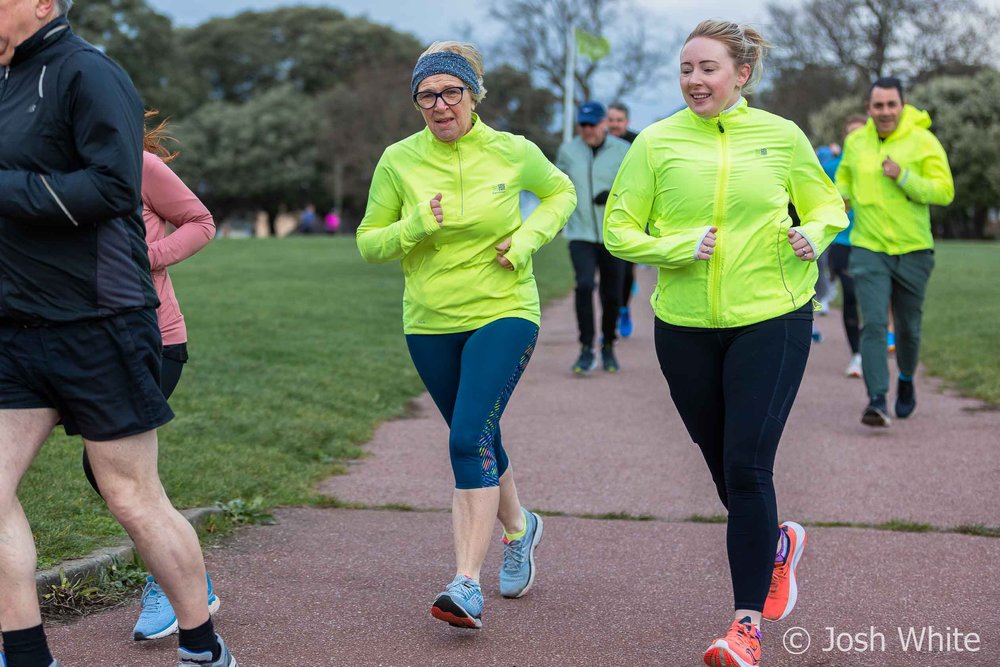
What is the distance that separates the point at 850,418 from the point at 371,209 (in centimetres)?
510

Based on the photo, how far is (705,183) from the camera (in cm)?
391

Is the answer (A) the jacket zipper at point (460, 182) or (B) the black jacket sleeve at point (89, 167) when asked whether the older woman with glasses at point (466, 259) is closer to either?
(A) the jacket zipper at point (460, 182)

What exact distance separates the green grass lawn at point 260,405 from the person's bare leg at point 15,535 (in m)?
1.41

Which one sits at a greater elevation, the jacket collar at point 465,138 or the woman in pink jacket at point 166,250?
the jacket collar at point 465,138

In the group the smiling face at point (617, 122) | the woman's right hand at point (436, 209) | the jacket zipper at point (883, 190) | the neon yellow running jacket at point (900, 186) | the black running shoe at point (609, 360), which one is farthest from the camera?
the smiling face at point (617, 122)

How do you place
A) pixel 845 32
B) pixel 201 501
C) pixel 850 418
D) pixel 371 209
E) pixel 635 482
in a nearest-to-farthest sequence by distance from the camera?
pixel 371 209 < pixel 201 501 < pixel 635 482 < pixel 850 418 < pixel 845 32

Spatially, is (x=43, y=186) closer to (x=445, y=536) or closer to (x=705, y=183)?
(x=705, y=183)

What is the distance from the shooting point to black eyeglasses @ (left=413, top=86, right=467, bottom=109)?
14.0ft

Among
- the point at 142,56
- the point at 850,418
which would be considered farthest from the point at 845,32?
the point at 850,418

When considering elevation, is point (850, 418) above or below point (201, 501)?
below

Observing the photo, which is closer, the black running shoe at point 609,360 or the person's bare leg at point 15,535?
the person's bare leg at point 15,535

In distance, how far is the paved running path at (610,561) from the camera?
13.0 feet

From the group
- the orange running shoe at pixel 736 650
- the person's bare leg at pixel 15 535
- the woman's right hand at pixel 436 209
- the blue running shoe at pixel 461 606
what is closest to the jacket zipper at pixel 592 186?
the woman's right hand at pixel 436 209

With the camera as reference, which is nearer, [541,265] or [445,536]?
[445,536]
